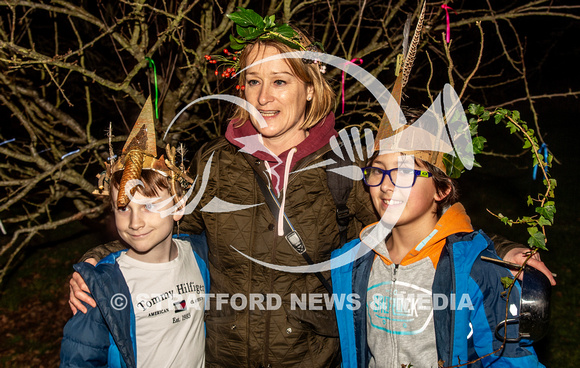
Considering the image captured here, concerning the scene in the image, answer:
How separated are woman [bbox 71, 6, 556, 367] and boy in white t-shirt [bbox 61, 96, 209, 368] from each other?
11cm

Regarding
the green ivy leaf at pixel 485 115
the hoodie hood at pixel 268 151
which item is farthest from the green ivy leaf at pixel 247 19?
the green ivy leaf at pixel 485 115

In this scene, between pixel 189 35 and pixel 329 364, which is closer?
pixel 329 364

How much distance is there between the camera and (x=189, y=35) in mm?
4707

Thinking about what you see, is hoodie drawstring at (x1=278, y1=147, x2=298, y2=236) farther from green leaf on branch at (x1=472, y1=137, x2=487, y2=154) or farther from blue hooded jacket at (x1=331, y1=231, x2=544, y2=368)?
green leaf on branch at (x1=472, y1=137, x2=487, y2=154)

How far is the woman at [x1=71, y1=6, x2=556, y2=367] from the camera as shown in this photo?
88.7 inches

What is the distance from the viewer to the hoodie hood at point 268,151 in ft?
7.70

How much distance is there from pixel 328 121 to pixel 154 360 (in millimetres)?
1598

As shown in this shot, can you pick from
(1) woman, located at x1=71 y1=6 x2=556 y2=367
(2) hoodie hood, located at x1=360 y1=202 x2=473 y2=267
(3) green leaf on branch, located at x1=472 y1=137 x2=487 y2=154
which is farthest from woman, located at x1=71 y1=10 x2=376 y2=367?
(3) green leaf on branch, located at x1=472 y1=137 x2=487 y2=154

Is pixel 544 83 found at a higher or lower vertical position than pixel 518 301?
higher

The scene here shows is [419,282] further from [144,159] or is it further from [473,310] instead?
Answer: [144,159]

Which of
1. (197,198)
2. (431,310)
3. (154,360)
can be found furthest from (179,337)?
(431,310)

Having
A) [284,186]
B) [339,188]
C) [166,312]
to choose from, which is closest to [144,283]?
[166,312]

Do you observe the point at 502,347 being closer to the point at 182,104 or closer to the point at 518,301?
the point at 518,301

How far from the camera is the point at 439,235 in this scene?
2162 mm
